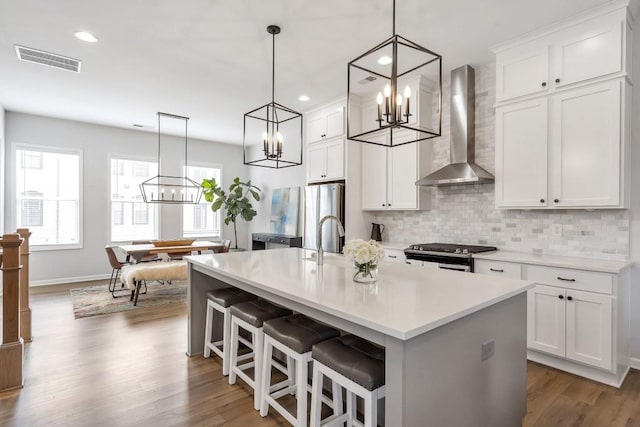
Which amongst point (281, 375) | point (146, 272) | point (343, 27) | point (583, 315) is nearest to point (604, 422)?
point (583, 315)

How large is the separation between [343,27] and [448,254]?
2356mm

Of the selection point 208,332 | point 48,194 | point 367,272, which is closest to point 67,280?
point 48,194

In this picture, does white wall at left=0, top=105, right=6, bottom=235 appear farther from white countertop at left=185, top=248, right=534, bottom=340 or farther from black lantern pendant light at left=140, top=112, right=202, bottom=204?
white countertop at left=185, top=248, right=534, bottom=340

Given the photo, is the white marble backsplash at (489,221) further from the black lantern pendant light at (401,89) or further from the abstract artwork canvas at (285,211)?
the abstract artwork canvas at (285,211)

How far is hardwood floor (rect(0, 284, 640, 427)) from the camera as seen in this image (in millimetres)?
2148

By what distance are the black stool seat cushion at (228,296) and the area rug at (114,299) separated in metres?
2.32

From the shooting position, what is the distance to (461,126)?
3783mm

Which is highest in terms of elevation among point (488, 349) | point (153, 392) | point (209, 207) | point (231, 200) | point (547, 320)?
point (231, 200)

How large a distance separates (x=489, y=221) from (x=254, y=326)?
2.81 metres

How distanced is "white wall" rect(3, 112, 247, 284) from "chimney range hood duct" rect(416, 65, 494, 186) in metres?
5.62

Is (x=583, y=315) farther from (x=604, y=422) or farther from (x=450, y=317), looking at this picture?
(x=450, y=317)

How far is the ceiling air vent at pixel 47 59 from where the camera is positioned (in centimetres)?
346

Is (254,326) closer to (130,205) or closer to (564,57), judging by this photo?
(564,57)

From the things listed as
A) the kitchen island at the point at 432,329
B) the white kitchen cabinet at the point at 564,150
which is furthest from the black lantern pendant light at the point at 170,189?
the white kitchen cabinet at the point at 564,150
